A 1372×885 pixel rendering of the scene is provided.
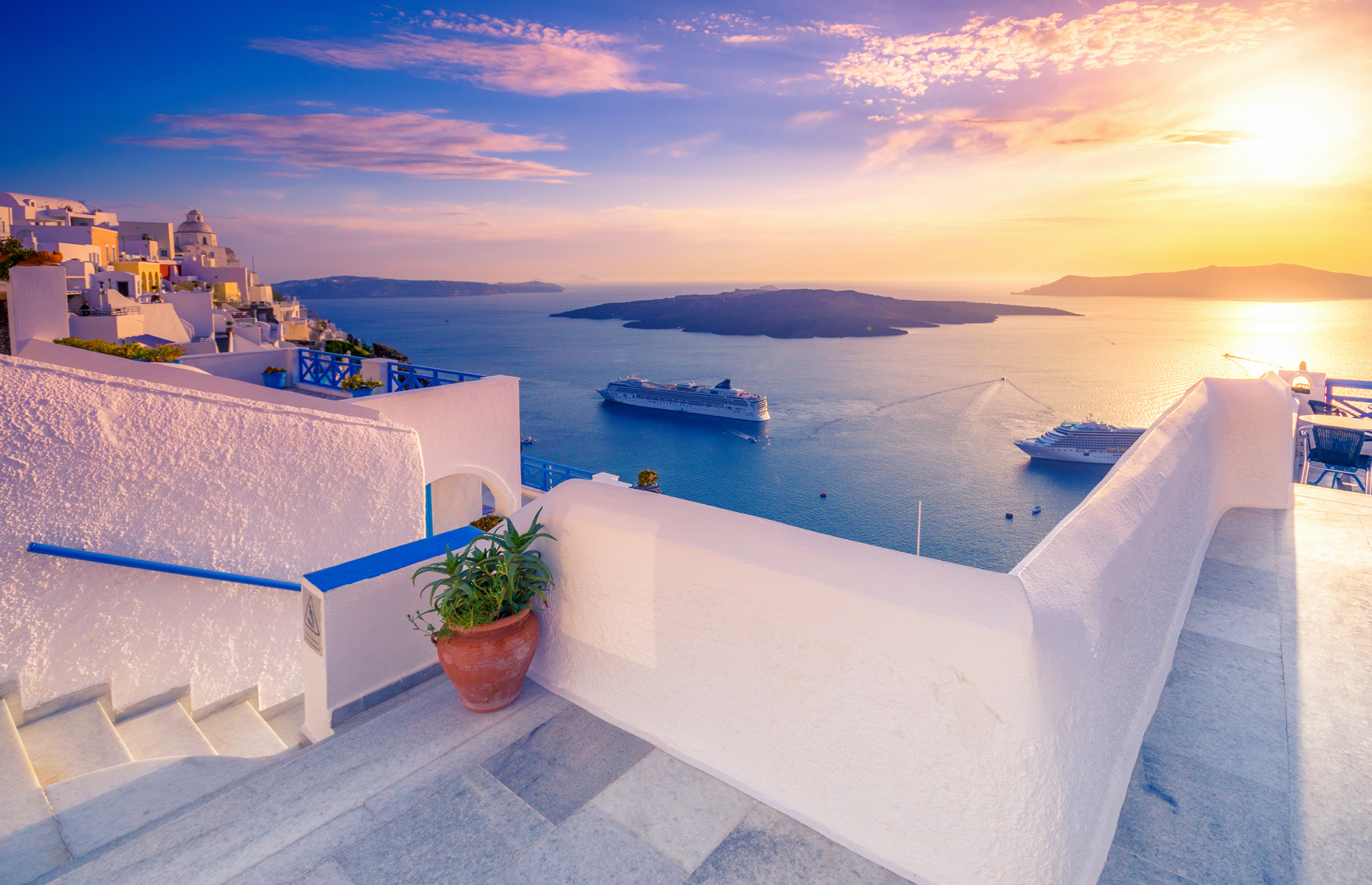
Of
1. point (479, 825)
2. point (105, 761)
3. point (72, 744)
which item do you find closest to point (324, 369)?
point (72, 744)

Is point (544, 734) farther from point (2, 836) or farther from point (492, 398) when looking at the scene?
point (492, 398)

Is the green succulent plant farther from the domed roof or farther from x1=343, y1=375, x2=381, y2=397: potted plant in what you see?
the domed roof

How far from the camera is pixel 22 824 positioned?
2.77 metres

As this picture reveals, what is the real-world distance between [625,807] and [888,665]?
1.06 metres

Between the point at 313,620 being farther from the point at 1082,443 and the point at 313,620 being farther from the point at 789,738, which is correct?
the point at 1082,443

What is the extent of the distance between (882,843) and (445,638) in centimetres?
177

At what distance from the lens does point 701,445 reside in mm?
51344

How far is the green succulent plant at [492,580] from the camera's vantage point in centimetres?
263

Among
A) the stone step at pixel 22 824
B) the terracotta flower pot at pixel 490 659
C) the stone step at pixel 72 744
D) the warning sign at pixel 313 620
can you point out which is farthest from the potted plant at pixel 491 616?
the stone step at pixel 72 744

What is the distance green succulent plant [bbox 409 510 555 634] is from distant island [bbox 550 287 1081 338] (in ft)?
382

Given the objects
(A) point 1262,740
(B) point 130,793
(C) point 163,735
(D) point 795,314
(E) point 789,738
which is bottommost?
(C) point 163,735

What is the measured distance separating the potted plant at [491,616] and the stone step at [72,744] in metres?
2.30

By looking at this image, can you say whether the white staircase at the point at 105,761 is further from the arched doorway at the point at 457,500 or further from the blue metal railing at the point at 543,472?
the blue metal railing at the point at 543,472

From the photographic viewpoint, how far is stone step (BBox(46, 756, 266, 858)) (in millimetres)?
2762
